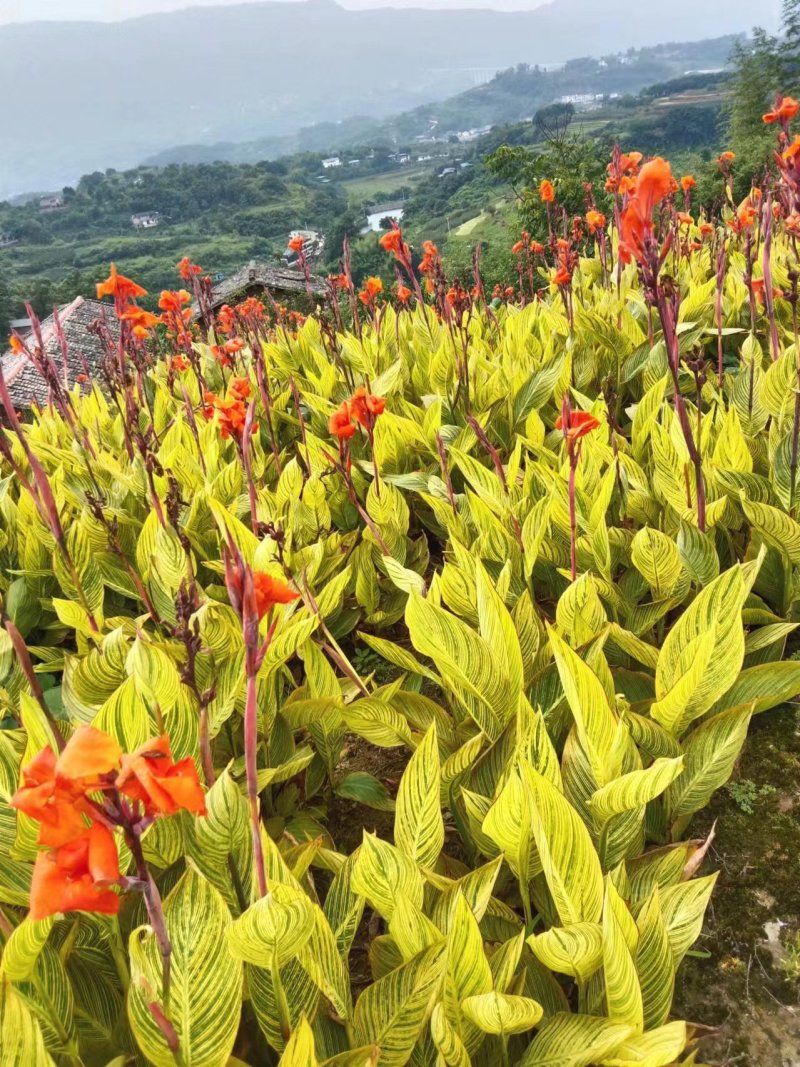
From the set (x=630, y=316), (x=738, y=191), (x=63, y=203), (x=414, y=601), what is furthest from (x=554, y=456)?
(x=63, y=203)

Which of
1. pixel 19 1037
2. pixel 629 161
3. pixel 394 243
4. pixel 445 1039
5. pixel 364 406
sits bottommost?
pixel 445 1039

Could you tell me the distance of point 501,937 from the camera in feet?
3.65

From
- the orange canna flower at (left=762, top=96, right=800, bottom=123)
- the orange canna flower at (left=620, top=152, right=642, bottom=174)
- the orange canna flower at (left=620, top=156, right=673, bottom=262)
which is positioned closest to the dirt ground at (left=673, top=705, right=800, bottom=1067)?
the orange canna flower at (left=620, top=156, right=673, bottom=262)

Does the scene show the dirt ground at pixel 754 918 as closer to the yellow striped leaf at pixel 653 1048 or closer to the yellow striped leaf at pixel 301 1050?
the yellow striped leaf at pixel 653 1048

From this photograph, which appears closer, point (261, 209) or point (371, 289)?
point (371, 289)

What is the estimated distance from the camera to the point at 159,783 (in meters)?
0.61

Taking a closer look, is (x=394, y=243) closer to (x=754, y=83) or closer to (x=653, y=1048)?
(x=653, y=1048)

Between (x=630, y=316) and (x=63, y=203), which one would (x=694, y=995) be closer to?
(x=630, y=316)

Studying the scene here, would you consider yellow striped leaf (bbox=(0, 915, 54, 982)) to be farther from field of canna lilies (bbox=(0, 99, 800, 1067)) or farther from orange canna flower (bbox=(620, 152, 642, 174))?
orange canna flower (bbox=(620, 152, 642, 174))

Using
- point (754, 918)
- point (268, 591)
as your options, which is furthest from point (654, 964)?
point (268, 591)

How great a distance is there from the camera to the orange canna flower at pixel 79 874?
0.59m

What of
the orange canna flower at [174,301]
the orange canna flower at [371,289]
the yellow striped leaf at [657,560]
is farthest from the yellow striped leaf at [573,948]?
the orange canna flower at [371,289]

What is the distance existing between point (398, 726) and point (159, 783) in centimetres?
82

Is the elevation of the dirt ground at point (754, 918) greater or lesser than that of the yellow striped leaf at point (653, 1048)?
lesser
